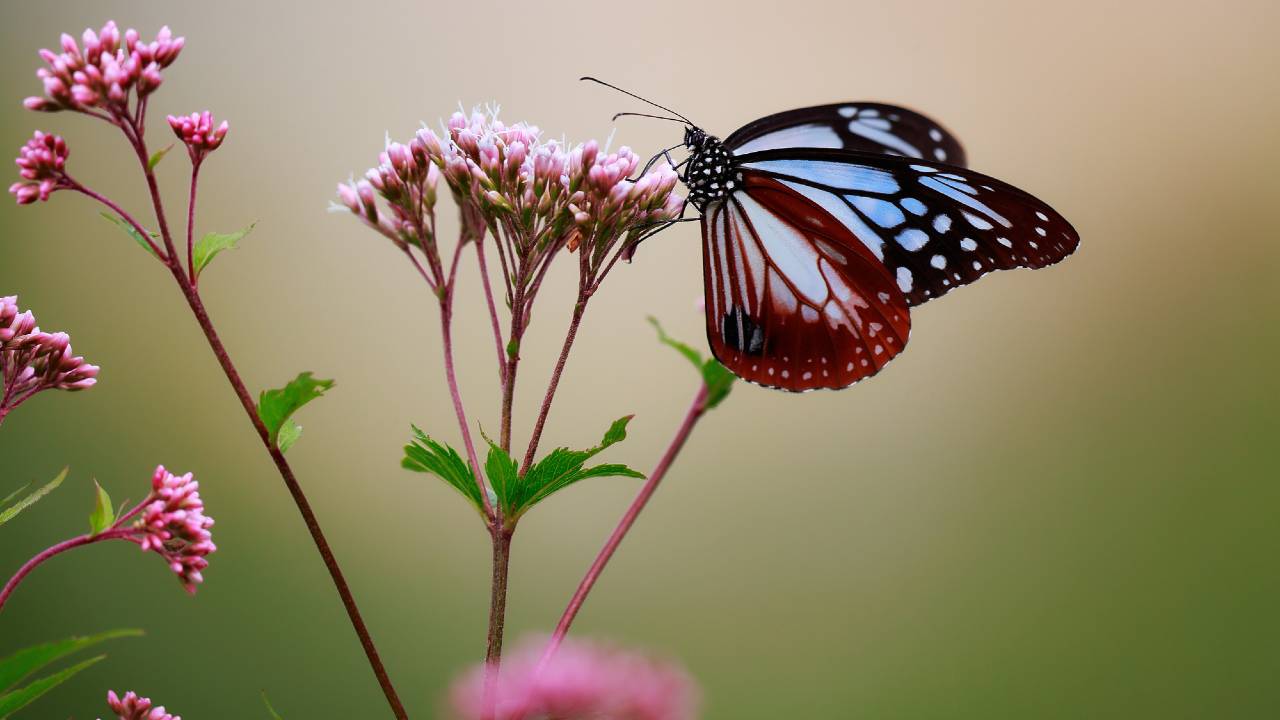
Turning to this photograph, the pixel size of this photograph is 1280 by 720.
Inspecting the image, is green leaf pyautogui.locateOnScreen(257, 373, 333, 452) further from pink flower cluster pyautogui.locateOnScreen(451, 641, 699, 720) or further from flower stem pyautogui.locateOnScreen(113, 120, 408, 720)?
pink flower cluster pyautogui.locateOnScreen(451, 641, 699, 720)

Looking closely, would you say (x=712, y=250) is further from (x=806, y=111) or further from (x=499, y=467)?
(x=499, y=467)

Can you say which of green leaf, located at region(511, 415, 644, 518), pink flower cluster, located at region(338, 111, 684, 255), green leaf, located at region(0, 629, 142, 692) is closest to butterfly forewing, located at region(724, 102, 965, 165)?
pink flower cluster, located at region(338, 111, 684, 255)

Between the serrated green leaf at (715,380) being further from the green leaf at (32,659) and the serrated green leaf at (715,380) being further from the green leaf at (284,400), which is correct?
the green leaf at (32,659)

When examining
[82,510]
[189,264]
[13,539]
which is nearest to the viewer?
[189,264]

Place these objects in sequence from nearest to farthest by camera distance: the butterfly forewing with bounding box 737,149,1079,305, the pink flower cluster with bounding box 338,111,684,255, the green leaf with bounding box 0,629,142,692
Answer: the green leaf with bounding box 0,629,142,692 < the pink flower cluster with bounding box 338,111,684,255 < the butterfly forewing with bounding box 737,149,1079,305

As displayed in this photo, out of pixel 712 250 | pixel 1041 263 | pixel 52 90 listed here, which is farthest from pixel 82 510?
pixel 1041 263
